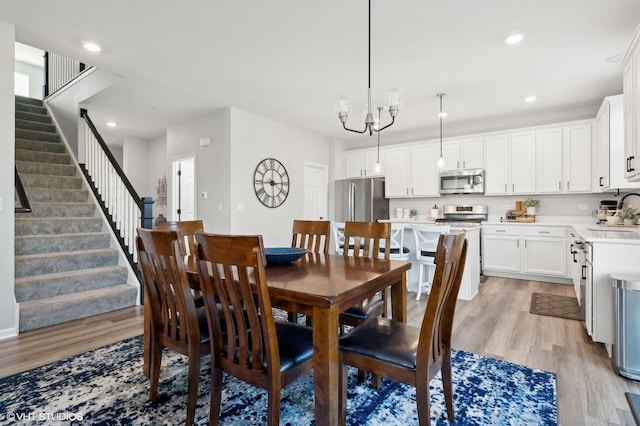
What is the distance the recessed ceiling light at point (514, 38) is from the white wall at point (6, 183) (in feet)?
14.4

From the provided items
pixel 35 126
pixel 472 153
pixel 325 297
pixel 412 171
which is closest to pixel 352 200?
pixel 412 171

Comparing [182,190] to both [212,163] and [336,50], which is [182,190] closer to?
[212,163]

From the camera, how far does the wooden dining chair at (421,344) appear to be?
4.59 feet

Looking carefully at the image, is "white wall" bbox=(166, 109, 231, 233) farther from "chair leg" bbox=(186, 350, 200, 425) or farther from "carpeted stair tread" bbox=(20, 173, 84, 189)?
"chair leg" bbox=(186, 350, 200, 425)

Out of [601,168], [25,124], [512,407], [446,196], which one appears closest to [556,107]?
[601,168]

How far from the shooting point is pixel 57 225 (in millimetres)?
4008

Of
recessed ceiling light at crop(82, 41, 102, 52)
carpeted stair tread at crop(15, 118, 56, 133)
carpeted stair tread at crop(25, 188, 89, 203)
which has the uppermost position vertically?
recessed ceiling light at crop(82, 41, 102, 52)

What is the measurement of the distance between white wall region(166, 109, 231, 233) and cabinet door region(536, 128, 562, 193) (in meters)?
4.84

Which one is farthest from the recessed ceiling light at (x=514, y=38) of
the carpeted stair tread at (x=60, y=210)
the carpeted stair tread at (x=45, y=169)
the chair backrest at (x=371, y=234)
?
the carpeted stair tread at (x=45, y=169)

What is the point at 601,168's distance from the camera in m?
4.27

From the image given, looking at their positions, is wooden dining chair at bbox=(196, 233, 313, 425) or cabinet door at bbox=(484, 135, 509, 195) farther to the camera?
cabinet door at bbox=(484, 135, 509, 195)

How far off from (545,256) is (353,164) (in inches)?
153

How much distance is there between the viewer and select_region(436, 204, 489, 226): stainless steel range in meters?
5.74

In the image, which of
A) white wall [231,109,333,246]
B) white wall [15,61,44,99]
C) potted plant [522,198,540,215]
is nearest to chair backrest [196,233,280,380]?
white wall [231,109,333,246]
